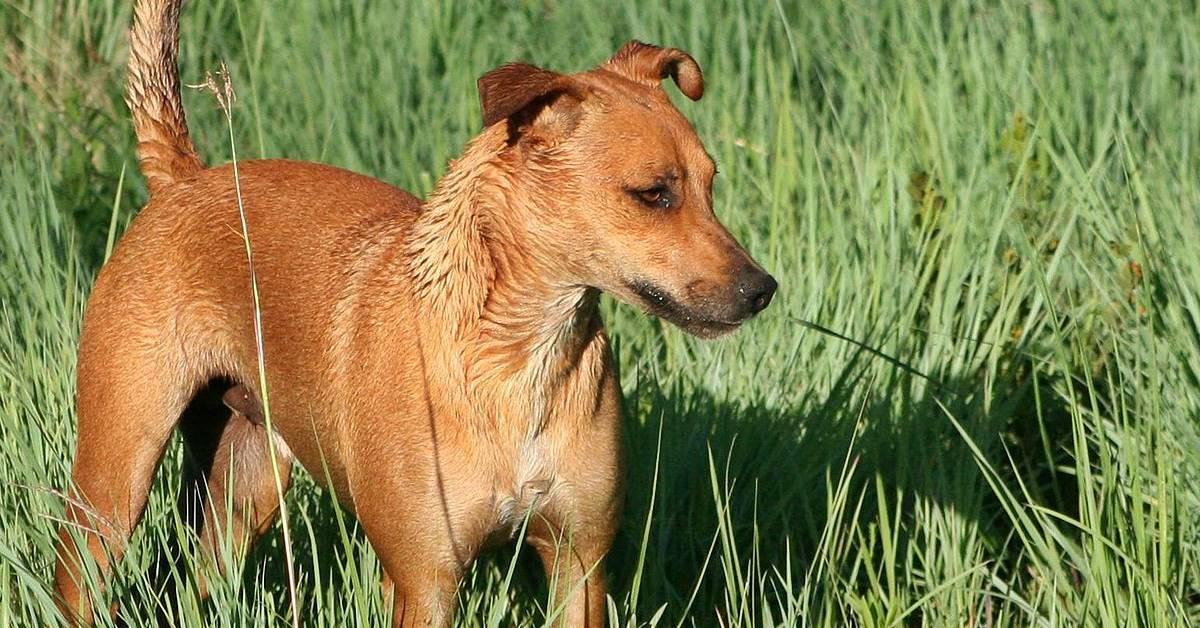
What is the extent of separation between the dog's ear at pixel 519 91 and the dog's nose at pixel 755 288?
0.56 m

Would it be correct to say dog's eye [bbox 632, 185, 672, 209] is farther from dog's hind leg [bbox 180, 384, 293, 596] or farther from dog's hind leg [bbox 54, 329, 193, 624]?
dog's hind leg [bbox 180, 384, 293, 596]

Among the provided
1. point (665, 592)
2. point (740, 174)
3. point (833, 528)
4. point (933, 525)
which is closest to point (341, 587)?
point (665, 592)

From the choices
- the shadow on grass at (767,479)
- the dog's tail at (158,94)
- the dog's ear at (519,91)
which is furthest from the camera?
the shadow on grass at (767,479)

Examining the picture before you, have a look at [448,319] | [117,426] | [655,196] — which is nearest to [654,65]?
[655,196]

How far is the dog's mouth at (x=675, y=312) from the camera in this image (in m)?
3.46

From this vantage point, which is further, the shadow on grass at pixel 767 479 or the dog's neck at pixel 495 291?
the shadow on grass at pixel 767 479

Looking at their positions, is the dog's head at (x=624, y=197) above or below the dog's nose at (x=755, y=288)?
above

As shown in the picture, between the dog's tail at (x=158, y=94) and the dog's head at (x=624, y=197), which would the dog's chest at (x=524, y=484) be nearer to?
the dog's head at (x=624, y=197)

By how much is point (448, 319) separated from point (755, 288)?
0.73 metres

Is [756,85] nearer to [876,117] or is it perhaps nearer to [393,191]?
[876,117]

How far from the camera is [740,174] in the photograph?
5.96 metres

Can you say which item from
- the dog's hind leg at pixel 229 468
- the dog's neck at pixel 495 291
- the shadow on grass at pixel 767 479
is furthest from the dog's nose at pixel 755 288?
the dog's hind leg at pixel 229 468

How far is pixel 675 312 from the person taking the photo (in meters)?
3.48

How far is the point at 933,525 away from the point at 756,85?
2.35m
